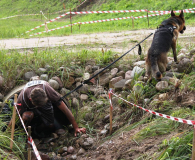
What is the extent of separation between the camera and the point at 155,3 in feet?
50.2

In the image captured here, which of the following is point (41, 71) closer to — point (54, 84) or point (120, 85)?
point (54, 84)

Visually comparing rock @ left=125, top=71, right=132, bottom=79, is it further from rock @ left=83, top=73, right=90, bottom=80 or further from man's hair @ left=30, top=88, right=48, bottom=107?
man's hair @ left=30, top=88, right=48, bottom=107

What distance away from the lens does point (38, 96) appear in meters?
4.20

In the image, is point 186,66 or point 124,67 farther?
point 124,67

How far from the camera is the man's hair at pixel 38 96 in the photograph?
4.19m

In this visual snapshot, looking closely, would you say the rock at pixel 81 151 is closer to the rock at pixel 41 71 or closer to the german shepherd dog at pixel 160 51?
the german shepherd dog at pixel 160 51

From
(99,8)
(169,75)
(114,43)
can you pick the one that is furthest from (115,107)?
(99,8)

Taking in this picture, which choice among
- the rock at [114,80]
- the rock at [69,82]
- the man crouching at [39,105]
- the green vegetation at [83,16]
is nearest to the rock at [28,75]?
the rock at [69,82]

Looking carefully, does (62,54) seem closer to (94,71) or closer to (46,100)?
(94,71)

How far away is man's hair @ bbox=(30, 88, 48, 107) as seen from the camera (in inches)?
165

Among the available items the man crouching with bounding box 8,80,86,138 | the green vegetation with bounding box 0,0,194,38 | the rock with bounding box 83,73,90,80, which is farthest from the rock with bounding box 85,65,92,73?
the green vegetation with bounding box 0,0,194,38

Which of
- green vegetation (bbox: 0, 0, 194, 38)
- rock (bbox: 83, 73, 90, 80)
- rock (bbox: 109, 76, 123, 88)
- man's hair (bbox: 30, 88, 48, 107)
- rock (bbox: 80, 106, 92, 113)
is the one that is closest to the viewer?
man's hair (bbox: 30, 88, 48, 107)

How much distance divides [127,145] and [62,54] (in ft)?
11.7

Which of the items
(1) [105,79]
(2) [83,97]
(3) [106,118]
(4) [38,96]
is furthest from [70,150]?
(1) [105,79]
